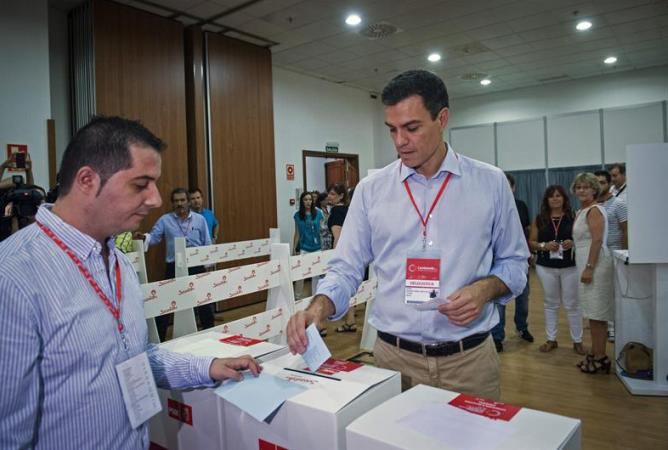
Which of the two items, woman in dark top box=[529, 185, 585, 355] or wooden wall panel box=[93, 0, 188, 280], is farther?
wooden wall panel box=[93, 0, 188, 280]

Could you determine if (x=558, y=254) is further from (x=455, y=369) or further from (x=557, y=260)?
(x=455, y=369)

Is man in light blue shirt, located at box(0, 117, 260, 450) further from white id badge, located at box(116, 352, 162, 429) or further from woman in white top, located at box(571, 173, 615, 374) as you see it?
woman in white top, located at box(571, 173, 615, 374)

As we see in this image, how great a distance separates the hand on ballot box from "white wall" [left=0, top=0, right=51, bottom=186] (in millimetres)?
4396

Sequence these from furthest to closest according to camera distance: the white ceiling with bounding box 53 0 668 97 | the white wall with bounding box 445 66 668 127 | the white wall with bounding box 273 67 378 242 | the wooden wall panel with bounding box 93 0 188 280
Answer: the white wall with bounding box 445 66 668 127, the white wall with bounding box 273 67 378 242, the white ceiling with bounding box 53 0 668 97, the wooden wall panel with bounding box 93 0 188 280

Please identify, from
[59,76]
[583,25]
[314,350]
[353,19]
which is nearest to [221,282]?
[314,350]

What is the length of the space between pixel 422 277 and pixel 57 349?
3.06 ft

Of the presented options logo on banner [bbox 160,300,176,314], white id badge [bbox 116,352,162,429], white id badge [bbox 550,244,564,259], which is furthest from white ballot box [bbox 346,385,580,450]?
white id badge [bbox 550,244,564,259]

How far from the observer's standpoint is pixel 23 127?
4.59 m

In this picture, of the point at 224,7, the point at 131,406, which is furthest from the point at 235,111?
the point at 131,406

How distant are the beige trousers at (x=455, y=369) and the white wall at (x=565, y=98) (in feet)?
30.7

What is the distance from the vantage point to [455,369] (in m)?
1.42

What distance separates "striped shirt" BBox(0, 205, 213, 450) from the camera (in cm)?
88

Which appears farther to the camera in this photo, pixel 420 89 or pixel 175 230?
pixel 175 230

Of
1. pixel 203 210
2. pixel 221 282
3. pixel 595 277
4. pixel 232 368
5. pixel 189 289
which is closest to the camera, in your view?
pixel 232 368
